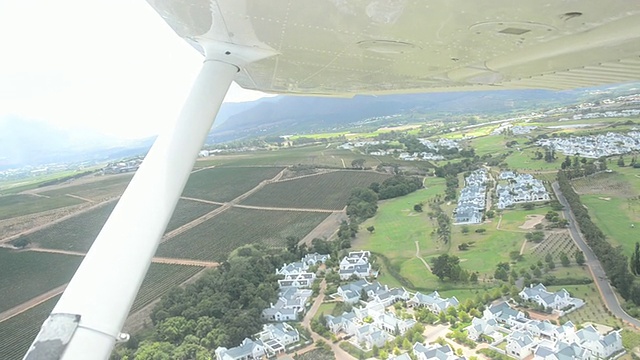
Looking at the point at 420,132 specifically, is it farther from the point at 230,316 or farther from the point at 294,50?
the point at 294,50

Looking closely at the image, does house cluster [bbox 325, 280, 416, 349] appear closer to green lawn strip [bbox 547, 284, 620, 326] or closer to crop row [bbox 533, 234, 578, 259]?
green lawn strip [bbox 547, 284, 620, 326]

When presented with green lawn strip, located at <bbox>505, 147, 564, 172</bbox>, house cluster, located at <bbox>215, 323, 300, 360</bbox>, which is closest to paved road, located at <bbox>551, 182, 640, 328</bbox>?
house cluster, located at <bbox>215, 323, 300, 360</bbox>

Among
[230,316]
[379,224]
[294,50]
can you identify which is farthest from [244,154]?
[294,50]

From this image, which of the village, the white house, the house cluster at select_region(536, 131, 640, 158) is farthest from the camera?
the house cluster at select_region(536, 131, 640, 158)

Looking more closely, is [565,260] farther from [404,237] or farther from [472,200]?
[472,200]

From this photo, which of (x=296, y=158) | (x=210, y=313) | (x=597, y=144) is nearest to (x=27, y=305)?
(x=210, y=313)

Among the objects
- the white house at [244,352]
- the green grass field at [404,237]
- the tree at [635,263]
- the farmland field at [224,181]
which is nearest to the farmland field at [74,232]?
the farmland field at [224,181]
